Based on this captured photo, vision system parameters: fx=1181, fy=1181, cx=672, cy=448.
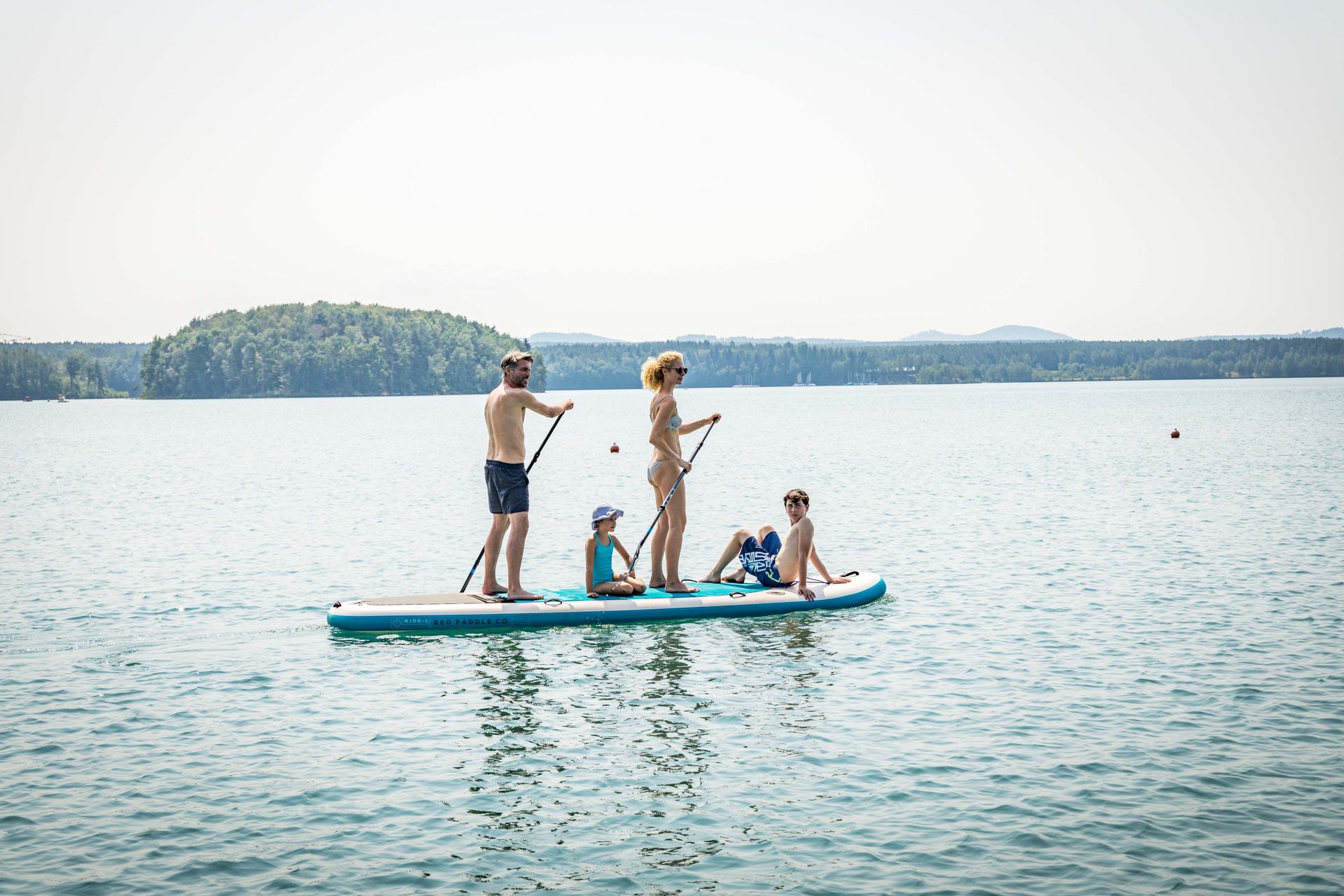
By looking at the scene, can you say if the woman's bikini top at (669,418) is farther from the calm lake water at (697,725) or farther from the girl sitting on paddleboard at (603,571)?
the calm lake water at (697,725)

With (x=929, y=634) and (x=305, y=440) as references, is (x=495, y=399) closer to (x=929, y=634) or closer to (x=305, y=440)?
(x=929, y=634)

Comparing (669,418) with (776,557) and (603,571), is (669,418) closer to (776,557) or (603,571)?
(603,571)

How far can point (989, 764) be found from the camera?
28.1 feet

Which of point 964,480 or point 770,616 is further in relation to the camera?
point 964,480

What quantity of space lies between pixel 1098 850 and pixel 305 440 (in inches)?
2728

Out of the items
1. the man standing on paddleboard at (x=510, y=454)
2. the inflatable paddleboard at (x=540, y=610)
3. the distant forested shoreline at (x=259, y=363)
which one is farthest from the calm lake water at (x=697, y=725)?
the distant forested shoreline at (x=259, y=363)

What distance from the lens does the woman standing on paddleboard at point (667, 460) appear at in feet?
41.1

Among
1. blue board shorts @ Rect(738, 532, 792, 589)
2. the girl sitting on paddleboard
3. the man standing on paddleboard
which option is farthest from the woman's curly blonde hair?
blue board shorts @ Rect(738, 532, 792, 589)

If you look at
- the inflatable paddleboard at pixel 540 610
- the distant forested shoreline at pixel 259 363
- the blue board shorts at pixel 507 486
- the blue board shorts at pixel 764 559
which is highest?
the distant forested shoreline at pixel 259 363

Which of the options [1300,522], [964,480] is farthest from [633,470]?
[1300,522]

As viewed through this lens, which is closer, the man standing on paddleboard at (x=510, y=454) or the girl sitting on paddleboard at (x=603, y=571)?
the man standing on paddleboard at (x=510, y=454)

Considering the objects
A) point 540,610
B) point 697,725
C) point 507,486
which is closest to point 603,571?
point 540,610

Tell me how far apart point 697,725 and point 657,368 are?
432cm

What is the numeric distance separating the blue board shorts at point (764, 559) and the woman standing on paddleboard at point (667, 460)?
0.87m
